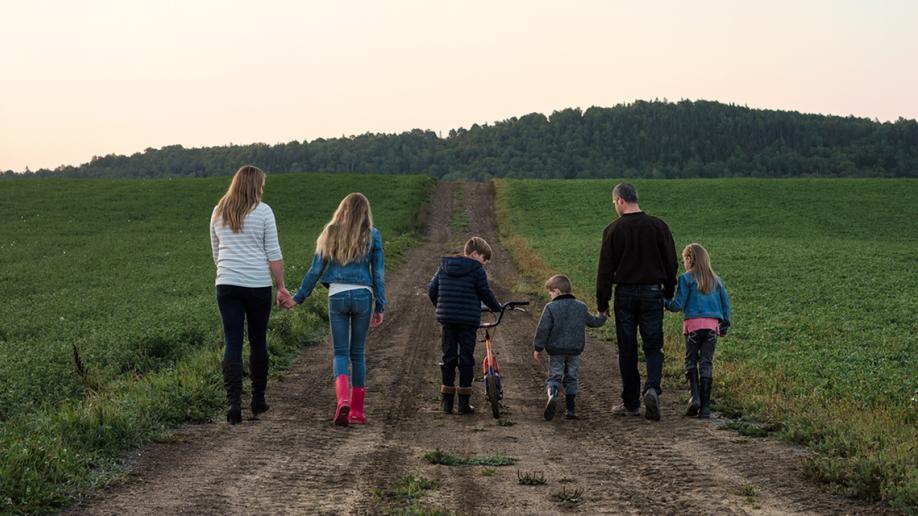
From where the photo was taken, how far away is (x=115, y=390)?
10.6 metres

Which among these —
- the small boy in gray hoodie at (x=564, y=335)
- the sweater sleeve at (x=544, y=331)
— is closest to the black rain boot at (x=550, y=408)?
the small boy in gray hoodie at (x=564, y=335)

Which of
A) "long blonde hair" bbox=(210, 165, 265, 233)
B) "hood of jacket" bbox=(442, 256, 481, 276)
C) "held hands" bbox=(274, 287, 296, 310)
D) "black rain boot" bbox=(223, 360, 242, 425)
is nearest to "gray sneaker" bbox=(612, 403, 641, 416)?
"hood of jacket" bbox=(442, 256, 481, 276)

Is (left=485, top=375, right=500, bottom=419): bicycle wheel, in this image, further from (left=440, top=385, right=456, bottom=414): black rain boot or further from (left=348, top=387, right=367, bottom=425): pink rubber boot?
(left=348, top=387, right=367, bottom=425): pink rubber boot

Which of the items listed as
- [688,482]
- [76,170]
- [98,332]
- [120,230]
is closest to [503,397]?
[688,482]

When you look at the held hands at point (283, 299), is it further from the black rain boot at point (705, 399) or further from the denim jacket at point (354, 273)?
the black rain boot at point (705, 399)

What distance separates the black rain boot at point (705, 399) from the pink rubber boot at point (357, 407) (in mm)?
3757

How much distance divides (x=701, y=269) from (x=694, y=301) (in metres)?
0.38

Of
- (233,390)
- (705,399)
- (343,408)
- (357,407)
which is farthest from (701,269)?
(233,390)

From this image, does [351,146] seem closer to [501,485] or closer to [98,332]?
[98,332]

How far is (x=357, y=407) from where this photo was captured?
9.34 meters

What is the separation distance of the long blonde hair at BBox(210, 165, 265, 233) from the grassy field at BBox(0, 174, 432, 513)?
6.52 ft

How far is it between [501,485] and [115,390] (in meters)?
5.94

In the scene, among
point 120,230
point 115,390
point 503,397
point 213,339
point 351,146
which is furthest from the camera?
point 351,146

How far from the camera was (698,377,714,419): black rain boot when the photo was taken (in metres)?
9.86
